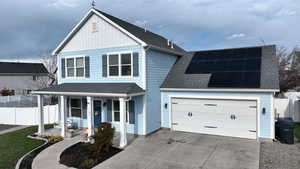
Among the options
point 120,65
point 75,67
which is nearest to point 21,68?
point 75,67

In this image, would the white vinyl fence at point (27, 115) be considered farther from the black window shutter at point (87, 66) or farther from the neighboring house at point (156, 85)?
the black window shutter at point (87, 66)

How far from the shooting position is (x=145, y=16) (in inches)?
681

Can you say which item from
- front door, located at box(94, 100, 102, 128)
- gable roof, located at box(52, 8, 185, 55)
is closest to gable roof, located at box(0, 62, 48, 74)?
gable roof, located at box(52, 8, 185, 55)

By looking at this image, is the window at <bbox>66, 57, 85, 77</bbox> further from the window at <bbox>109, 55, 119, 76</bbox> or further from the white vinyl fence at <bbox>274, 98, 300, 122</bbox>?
the white vinyl fence at <bbox>274, 98, 300, 122</bbox>

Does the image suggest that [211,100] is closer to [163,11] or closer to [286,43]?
[163,11]

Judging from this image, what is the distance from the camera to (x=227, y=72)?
11547 millimetres

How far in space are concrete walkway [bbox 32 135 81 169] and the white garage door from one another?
20.3 feet

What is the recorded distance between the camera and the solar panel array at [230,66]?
34.7 ft

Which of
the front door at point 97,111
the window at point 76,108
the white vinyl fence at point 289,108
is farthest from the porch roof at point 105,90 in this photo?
the white vinyl fence at point 289,108

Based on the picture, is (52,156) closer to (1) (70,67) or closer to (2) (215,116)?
(1) (70,67)

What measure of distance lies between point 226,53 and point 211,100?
13.4ft

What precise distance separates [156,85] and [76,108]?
6.01 meters

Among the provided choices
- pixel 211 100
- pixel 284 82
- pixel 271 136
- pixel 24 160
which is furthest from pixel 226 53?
pixel 24 160

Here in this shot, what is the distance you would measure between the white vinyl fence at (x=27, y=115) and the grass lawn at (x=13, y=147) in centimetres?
296
